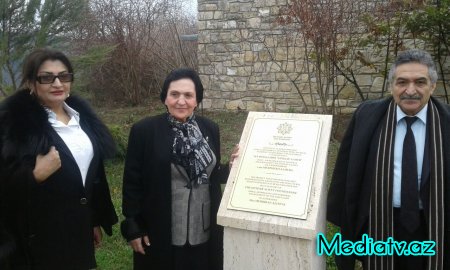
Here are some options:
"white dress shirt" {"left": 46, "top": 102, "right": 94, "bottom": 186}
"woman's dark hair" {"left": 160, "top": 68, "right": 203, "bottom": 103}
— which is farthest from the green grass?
"woman's dark hair" {"left": 160, "top": 68, "right": 203, "bottom": 103}

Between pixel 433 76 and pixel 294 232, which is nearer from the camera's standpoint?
pixel 433 76

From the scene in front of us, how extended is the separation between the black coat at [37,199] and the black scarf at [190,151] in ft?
1.64

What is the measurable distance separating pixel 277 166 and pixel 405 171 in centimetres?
76

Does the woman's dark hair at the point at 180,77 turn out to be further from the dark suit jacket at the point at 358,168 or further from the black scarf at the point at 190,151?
the dark suit jacket at the point at 358,168

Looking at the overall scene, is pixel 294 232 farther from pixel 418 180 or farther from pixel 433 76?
pixel 433 76

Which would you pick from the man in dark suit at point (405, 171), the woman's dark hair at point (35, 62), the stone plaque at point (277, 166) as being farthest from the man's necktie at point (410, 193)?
the woman's dark hair at point (35, 62)

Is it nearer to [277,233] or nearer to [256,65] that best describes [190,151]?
[277,233]

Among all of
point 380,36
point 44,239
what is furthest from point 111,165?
point 380,36

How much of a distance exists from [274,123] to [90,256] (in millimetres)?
1447

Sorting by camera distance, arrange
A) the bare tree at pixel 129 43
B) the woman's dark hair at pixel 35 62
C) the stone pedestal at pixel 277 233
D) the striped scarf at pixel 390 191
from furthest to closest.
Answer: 1. the bare tree at pixel 129 43
2. the stone pedestal at pixel 277 233
3. the woman's dark hair at pixel 35 62
4. the striped scarf at pixel 390 191

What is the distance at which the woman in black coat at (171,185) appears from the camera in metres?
2.55

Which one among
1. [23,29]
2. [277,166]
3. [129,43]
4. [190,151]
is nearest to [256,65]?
[23,29]

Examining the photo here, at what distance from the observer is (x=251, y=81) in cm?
965

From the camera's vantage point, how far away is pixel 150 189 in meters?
2.56
